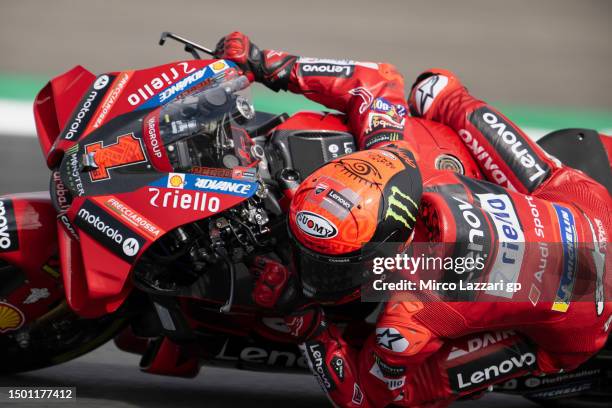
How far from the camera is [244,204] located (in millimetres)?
4188

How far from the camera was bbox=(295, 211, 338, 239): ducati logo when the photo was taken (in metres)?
3.85

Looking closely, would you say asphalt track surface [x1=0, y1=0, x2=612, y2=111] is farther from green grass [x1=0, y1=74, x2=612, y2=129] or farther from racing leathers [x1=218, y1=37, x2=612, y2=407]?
racing leathers [x1=218, y1=37, x2=612, y2=407]

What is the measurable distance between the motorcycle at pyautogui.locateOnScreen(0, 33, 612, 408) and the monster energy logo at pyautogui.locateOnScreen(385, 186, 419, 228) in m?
0.58

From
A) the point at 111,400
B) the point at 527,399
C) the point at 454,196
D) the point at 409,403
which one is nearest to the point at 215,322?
the point at 111,400

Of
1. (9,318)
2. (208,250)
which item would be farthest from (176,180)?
(9,318)

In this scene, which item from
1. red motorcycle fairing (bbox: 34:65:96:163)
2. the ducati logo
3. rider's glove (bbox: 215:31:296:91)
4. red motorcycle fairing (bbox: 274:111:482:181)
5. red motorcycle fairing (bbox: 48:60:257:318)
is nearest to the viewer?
the ducati logo

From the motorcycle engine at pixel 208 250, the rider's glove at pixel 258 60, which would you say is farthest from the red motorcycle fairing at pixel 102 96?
the motorcycle engine at pixel 208 250

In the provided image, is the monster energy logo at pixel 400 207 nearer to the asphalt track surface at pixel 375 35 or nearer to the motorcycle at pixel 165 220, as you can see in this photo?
the motorcycle at pixel 165 220

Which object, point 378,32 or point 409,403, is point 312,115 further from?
point 378,32

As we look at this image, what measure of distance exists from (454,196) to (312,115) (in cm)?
110

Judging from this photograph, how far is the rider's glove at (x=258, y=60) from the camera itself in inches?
198

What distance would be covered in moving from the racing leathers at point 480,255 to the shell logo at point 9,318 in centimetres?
130

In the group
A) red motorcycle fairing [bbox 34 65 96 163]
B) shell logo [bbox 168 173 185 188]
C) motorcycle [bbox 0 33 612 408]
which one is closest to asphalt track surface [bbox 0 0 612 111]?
red motorcycle fairing [bbox 34 65 96 163]

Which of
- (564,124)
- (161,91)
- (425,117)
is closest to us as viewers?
(161,91)
